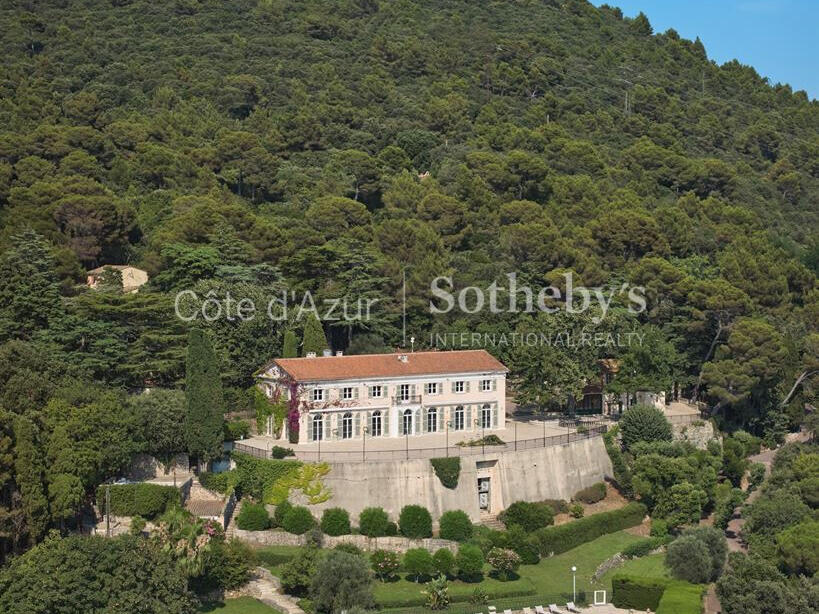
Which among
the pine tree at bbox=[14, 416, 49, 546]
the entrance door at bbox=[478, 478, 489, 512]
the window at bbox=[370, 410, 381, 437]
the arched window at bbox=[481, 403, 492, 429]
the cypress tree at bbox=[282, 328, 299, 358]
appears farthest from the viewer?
the arched window at bbox=[481, 403, 492, 429]

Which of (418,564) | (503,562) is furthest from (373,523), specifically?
(503,562)

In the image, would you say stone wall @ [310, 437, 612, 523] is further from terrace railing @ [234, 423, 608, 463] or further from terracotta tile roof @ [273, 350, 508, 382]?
terracotta tile roof @ [273, 350, 508, 382]

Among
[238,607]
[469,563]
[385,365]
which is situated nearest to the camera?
[238,607]

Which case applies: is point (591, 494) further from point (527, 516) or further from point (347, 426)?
point (347, 426)

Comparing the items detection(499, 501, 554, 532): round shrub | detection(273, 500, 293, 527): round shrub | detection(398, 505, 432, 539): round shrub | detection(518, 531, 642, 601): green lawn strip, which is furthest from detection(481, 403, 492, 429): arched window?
detection(273, 500, 293, 527): round shrub

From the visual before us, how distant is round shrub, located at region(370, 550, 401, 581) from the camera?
1613 inches

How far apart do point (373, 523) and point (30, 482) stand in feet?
43.8

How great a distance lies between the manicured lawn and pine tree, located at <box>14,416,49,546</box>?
6.19 metres

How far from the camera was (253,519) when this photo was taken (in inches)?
1703

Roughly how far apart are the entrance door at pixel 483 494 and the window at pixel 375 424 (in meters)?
5.49

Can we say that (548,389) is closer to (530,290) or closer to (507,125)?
(530,290)

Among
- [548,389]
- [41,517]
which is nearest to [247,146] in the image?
[548,389]

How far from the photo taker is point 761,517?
152ft

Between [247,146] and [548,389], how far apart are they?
1435 inches
